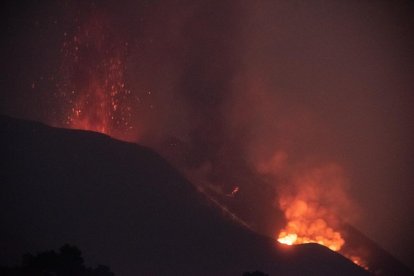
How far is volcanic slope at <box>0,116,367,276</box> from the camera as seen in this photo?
54.3 metres

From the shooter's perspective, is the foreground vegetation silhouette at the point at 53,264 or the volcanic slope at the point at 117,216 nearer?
the foreground vegetation silhouette at the point at 53,264

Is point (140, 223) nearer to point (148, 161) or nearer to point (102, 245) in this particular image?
point (102, 245)

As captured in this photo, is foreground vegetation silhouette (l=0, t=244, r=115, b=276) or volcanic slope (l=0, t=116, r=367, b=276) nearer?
foreground vegetation silhouette (l=0, t=244, r=115, b=276)

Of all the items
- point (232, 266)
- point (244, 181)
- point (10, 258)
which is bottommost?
point (10, 258)

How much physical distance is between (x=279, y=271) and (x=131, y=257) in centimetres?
1671

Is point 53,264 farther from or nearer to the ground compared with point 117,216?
nearer to the ground

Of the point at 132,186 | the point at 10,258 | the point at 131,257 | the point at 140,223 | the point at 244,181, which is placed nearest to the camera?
the point at 10,258

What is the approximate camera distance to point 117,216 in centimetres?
6228

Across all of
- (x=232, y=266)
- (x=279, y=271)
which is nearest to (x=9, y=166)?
(x=232, y=266)

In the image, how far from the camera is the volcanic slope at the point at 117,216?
5434 centimetres

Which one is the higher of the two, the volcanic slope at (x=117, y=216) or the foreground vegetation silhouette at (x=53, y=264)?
the volcanic slope at (x=117, y=216)

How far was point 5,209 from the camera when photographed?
184 ft

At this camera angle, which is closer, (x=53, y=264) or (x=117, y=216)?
(x=53, y=264)

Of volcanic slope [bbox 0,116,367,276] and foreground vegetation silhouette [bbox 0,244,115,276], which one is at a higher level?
volcanic slope [bbox 0,116,367,276]
